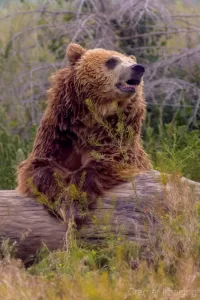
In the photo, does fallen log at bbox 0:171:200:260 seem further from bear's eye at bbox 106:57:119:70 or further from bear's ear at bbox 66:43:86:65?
bear's ear at bbox 66:43:86:65

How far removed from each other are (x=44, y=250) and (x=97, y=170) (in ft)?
2.48

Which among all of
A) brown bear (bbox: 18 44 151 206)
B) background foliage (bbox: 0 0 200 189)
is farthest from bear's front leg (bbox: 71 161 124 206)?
background foliage (bbox: 0 0 200 189)

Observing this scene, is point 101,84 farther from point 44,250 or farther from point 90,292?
point 90,292

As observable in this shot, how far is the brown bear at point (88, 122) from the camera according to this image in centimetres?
627

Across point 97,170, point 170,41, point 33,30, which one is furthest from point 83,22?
point 97,170

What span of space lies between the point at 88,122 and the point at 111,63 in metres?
0.54

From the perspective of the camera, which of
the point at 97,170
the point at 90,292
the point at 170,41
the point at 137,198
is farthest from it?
the point at 170,41

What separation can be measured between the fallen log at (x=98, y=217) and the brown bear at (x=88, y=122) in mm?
166

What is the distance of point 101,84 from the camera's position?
21.7 ft

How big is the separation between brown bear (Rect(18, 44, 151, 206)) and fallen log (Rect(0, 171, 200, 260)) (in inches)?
6.5

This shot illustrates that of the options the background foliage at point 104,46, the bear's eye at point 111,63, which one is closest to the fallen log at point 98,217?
the bear's eye at point 111,63

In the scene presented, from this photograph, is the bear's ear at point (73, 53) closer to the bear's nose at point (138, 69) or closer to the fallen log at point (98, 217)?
the bear's nose at point (138, 69)

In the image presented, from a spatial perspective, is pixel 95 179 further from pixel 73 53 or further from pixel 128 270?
pixel 128 270

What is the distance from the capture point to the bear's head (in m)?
6.47
